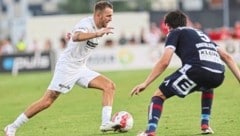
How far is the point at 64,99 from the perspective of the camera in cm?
2294

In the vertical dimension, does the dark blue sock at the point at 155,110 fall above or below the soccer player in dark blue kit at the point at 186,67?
below

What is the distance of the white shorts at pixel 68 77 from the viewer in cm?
1334

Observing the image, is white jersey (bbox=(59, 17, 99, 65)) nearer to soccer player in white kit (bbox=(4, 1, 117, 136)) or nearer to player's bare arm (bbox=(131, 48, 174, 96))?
soccer player in white kit (bbox=(4, 1, 117, 136))

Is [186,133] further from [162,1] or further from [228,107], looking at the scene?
[162,1]

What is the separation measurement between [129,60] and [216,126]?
2535cm

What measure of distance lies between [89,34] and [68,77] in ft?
3.63

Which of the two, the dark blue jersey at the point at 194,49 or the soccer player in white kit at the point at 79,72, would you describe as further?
the soccer player in white kit at the point at 79,72

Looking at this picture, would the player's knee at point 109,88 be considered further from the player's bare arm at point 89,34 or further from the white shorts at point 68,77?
the player's bare arm at point 89,34

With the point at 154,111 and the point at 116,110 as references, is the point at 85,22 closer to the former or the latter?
the point at 154,111

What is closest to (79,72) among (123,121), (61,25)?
(123,121)

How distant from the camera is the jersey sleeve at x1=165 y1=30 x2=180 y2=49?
11641mm

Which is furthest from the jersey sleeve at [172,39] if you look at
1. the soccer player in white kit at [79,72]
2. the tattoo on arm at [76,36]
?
the tattoo on arm at [76,36]

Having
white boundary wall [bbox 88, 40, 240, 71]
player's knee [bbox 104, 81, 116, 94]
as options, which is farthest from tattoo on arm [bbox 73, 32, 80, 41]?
white boundary wall [bbox 88, 40, 240, 71]

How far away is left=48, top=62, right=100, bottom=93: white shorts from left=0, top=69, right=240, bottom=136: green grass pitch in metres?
0.91
